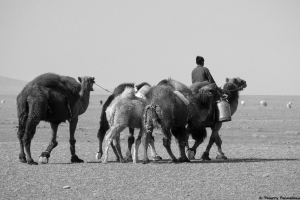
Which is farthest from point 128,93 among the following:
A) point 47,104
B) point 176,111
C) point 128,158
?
point 47,104

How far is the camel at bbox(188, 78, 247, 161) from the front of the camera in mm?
16469

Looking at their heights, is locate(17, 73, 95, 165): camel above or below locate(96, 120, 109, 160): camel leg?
above

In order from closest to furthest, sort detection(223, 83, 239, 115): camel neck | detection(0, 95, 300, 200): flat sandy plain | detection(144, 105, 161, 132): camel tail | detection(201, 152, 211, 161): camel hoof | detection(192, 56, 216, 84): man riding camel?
detection(0, 95, 300, 200): flat sandy plain
detection(144, 105, 161, 132): camel tail
detection(201, 152, 211, 161): camel hoof
detection(192, 56, 216, 84): man riding camel
detection(223, 83, 239, 115): camel neck

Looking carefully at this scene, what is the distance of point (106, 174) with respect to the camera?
13180 mm

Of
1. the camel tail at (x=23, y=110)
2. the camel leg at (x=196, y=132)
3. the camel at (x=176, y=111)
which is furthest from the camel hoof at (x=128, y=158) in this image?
the camel tail at (x=23, y=110)

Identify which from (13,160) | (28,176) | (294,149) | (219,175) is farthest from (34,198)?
(294,149)

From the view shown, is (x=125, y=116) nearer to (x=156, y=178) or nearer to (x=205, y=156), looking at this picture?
(x=156, y=178)

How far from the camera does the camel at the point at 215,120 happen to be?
16469mm

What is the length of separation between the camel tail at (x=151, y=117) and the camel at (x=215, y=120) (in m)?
1.75

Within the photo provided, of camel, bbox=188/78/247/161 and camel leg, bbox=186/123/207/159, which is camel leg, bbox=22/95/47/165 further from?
camel, bbox=188/78/247/161

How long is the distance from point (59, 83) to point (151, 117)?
273cm

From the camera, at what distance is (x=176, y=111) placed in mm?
15000

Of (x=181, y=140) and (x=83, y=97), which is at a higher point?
(x=83, y=97)

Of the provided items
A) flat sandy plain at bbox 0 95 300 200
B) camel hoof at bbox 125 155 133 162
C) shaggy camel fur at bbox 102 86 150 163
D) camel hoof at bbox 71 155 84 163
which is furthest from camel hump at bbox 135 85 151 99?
camel hoof at bbox 71 155 84 163
